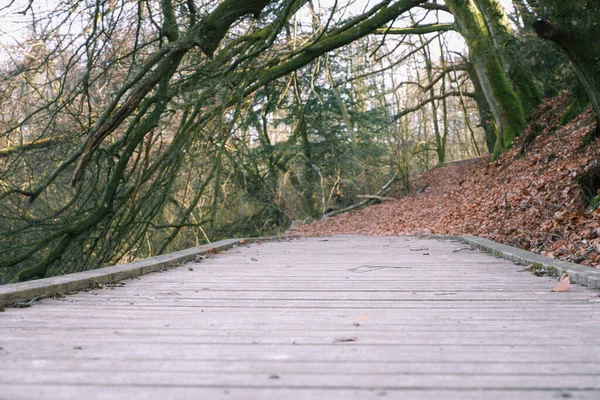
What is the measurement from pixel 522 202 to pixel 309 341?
9133 mm

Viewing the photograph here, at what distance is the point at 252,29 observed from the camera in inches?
475

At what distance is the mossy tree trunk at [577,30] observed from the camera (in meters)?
8.07

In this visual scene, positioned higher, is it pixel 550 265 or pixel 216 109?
pixel 216 109

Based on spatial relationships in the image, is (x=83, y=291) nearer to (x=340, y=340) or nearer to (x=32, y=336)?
(x=32, y=336)

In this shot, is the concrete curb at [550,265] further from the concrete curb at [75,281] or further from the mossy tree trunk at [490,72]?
the mossy tree trunk at [490,72]

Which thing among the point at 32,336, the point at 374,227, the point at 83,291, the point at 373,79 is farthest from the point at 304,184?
the point at 32,336

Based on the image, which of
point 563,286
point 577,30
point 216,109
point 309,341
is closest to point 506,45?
point 577,30

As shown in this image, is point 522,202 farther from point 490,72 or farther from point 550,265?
point 490,72

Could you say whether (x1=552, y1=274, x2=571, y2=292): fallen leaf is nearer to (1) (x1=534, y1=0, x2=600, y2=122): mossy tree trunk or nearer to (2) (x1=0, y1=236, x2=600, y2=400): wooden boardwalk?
(2) (x1=0, y1=236, x2=600, y2=400): wooden boardwalk

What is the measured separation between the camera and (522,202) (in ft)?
35.8

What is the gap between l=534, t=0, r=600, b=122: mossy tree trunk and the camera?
807cm

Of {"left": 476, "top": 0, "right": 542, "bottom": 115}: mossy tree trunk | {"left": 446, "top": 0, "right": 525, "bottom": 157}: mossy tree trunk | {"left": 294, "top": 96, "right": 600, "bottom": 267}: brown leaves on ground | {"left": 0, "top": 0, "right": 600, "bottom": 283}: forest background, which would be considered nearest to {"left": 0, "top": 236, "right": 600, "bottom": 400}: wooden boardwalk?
{"left": 294, "top": 96, "right": 600, "bottom": 267}: brown leaves on ground

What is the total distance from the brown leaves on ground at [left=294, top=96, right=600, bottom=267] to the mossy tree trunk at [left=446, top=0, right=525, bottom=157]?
57 centimetres

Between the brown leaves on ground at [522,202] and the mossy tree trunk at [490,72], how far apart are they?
0.57 metres
